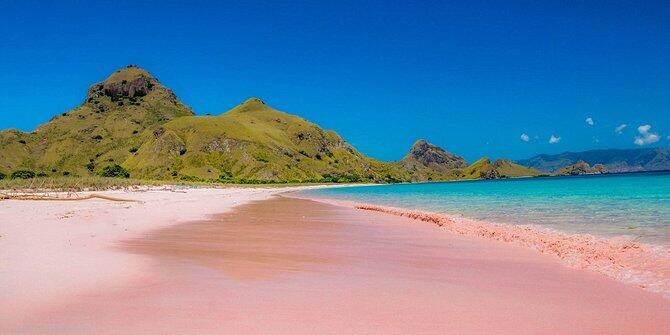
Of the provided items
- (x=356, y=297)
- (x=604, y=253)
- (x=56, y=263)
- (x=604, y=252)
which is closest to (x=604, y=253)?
(x=604, y=253)

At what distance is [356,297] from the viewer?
287 inches

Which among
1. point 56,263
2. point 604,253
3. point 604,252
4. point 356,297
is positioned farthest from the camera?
point 604,252

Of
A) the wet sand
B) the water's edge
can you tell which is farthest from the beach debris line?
the wet sand

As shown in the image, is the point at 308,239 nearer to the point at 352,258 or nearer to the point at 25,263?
the point at 352,258

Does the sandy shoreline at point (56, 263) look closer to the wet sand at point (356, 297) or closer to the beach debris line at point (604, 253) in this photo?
the wet sand at point (356, 297)

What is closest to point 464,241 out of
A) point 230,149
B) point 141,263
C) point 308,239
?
point 308,239

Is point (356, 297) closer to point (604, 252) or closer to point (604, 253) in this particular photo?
point (604, 253)

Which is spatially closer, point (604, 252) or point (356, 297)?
point (356, 297)

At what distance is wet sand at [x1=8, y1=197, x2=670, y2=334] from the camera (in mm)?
5852

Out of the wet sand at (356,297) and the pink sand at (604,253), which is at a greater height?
the pink sand at (604,253)

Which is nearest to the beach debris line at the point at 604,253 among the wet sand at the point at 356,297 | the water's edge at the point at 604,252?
the water's edge at the point at 604,252

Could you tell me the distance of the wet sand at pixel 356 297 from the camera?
19.2 ft

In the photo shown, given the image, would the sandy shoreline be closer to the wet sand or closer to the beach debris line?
the wet sand

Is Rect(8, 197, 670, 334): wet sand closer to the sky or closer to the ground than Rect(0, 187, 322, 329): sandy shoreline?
closer to the ground
